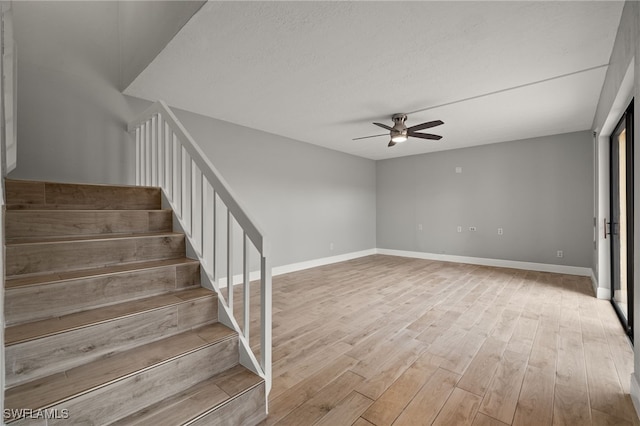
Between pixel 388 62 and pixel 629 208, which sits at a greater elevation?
pixel 388 62

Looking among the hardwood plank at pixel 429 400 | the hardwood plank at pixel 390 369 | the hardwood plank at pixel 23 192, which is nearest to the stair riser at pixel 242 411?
the hardwood plank at pixel 390 369

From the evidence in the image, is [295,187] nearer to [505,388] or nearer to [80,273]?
[80,273]

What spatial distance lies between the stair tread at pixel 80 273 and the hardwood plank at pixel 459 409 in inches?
73.5

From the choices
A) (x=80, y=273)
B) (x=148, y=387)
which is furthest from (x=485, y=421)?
(x=80, y=273)

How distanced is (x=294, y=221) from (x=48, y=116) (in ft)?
11.4

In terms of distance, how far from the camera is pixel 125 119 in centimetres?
335

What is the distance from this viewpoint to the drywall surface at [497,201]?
483cm

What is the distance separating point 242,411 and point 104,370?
2.28 feet

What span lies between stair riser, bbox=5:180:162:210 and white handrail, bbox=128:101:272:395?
0.20 metres

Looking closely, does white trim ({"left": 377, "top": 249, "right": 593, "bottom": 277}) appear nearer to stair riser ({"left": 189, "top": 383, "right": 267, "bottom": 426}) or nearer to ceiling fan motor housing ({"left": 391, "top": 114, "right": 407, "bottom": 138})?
ceiling fan motor housing ({"left": 391, "top": 114, "right": 407, "bottom": 138})

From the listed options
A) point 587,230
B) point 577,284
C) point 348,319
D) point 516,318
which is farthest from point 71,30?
point 587,230

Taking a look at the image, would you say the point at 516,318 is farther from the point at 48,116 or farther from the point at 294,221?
the point at 48,116

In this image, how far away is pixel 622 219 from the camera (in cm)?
310

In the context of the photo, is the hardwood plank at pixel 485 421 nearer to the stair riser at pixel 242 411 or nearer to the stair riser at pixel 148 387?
the stair riser at pixel 242 411
